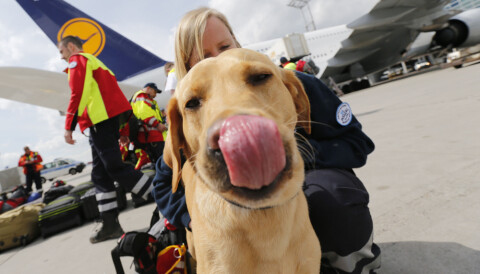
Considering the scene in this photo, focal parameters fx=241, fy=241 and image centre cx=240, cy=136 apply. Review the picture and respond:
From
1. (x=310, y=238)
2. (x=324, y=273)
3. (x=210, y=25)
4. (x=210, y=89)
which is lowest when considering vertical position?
(x=324, y=273)

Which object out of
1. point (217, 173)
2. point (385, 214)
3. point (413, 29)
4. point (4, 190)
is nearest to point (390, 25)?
point (413, 29)

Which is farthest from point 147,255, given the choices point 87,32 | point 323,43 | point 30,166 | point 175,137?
point 323,43

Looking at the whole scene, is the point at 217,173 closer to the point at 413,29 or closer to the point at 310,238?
the point at 310,238

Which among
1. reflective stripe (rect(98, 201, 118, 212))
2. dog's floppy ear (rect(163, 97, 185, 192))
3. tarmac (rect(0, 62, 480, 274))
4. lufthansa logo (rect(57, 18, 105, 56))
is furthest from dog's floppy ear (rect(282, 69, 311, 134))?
lufthansa logo (rect(57, 18, 105, 56))

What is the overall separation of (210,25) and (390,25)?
57.5 ft

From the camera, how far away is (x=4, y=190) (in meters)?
8.77

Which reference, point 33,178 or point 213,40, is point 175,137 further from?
point 33,178

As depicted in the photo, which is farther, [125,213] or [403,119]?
[403,119]

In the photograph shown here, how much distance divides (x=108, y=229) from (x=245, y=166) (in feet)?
8.65

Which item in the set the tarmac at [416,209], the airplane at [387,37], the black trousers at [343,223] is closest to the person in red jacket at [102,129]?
the tarmac at [416,209]

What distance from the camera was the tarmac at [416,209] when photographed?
1.14m

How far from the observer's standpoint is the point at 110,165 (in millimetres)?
2494

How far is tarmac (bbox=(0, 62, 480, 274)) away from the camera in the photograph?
1141 mm

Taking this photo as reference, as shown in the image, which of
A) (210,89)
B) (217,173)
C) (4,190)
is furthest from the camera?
(4,190)
